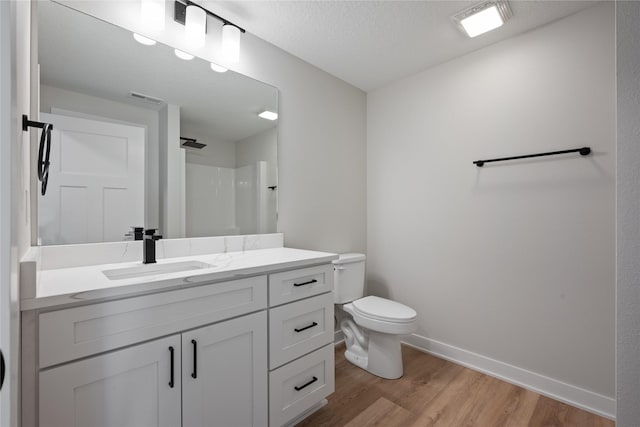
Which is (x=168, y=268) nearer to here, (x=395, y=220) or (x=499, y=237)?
(x=395, y=220)

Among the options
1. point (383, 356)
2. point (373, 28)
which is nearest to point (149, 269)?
point (383, 356)

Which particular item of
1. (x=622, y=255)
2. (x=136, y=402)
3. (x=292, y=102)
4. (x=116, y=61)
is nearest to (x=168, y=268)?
(x=136, y=402)

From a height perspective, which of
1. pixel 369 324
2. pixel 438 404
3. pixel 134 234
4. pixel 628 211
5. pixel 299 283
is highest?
pixel 628 211

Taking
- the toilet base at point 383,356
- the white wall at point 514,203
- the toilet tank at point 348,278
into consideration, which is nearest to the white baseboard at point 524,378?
the white wall at point 514,203

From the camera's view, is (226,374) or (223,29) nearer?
(226,374)

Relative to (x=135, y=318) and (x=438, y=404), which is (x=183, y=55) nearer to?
(x=135, y=318)

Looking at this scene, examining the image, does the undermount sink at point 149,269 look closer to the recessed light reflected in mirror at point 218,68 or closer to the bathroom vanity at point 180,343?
the bathroom vanity at point 180,343

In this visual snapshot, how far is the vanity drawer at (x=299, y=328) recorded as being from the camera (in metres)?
1.35

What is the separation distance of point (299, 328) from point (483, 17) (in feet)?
6.66

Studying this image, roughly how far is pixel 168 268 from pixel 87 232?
0.37 m

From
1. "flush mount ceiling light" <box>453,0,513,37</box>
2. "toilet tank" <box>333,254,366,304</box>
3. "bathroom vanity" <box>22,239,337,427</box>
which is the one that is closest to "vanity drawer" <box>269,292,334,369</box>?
"bathroom vanity" <box>22,239,337,427</box>

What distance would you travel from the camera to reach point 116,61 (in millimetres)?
1413

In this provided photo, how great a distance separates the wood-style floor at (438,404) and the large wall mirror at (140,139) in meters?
1.19

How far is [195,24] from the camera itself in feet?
5.12
